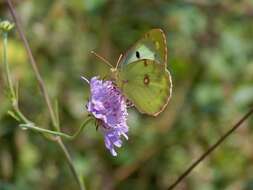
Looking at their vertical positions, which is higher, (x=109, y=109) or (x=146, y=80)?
(x=146, y=80)

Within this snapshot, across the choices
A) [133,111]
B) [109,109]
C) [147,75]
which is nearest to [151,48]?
[147,75]

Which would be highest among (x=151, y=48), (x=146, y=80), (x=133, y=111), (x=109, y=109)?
(x=151, y=48)

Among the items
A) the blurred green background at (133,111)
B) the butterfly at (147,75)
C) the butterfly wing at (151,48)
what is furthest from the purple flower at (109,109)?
the blurred green background at (133,111)

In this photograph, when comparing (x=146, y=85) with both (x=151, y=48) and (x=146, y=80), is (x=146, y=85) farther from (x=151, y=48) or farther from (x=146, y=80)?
(x=151, y=48)

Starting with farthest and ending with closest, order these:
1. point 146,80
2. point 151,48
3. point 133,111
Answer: point 133,111 < point 146,80 < point 151,48

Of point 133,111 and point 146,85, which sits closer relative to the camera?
point 146,85

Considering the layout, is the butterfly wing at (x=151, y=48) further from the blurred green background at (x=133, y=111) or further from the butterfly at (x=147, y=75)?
the blurred green background at (x=133, y=111)

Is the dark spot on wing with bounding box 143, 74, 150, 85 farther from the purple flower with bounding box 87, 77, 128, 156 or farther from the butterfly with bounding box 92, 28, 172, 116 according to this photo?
the purple flower with bounding box 87, 77, 128, 156

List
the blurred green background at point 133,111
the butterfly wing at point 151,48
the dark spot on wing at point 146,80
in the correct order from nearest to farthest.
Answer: the butterfly wing at point 151,48 < the dark spot on wing at point 146,80 < the blurred green background at point 133,111
